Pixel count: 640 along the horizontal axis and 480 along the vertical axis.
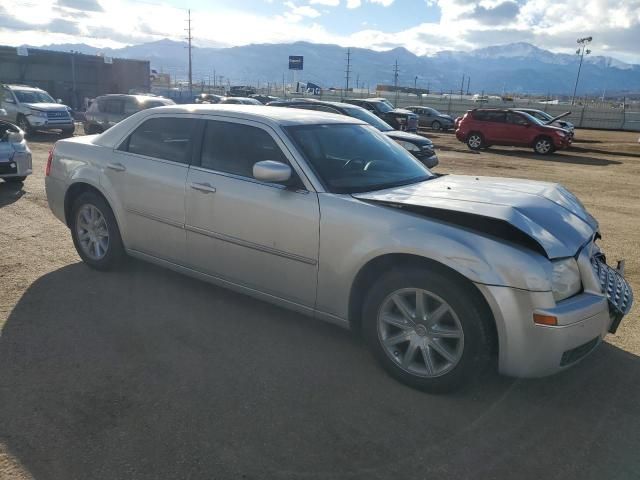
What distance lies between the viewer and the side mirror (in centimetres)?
350

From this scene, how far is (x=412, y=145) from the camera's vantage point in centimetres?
1246

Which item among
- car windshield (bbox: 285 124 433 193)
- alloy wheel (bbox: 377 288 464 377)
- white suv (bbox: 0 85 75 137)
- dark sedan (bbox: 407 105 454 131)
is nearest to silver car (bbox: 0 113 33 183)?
car windshield (bbox: 285 124 433 193)

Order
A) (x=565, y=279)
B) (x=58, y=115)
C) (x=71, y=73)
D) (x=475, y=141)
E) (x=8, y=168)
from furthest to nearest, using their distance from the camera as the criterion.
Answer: (x=71, y=73), (x=475, y=141), (x=58, y=115), (x=8, y=168), (x=565, y=279)

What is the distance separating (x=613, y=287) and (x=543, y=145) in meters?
18.4

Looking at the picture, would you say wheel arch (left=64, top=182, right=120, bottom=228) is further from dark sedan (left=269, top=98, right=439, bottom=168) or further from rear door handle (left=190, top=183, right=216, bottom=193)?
dark sedan (left=269, top=98, right=439, bottom=168)

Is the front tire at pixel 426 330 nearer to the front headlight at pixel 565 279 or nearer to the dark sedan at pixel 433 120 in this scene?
the front headlight at pixel 565 279

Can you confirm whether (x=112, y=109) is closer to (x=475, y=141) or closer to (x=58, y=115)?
(x=58, y=115)

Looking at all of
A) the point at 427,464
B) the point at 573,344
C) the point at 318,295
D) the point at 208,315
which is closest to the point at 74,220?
the point at 208,315

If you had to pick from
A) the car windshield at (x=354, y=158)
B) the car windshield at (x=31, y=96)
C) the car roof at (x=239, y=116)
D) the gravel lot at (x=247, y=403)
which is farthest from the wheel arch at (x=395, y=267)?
the car windshield at (x=31, y=96)

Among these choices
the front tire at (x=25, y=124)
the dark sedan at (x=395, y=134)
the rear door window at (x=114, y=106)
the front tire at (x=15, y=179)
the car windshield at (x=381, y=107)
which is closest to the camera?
the front tire at (x=15, y=179)

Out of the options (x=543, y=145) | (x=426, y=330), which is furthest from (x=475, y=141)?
(x=426, y=330)

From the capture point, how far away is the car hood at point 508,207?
9.91ft

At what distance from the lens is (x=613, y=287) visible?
3.34m

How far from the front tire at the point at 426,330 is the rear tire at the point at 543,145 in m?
18.9
